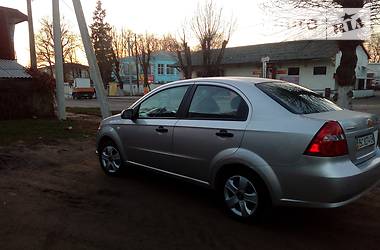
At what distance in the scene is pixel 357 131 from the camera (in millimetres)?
4168

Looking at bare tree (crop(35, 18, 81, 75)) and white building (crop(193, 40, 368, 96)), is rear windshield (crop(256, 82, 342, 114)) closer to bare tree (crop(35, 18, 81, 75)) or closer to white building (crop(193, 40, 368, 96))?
white building (crop(193, 40, 368, 96))

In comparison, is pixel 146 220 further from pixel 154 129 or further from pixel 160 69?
pixel 160 69

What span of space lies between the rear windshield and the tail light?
0.43m

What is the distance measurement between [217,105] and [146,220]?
1.61 meters

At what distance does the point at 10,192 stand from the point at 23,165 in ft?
5.87

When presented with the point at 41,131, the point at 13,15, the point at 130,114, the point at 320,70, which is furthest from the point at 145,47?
the point at 130,114

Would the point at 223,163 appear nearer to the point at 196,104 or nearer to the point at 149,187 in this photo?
the point at 196,104

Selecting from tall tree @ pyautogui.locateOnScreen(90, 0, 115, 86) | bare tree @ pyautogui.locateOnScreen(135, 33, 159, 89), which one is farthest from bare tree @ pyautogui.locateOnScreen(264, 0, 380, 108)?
tall tree @ pyautogui.locateOnScreen(90, 0, 115, 86)

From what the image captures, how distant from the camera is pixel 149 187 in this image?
5.92 metres

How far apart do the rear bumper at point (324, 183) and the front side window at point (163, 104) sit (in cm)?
185

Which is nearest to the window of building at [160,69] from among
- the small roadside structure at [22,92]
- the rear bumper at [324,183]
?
the small roadside structure at [22,92]

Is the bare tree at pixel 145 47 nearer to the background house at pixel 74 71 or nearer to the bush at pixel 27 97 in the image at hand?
the background house at pixel 74 71

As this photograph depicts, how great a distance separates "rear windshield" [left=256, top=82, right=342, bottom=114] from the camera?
4342mm

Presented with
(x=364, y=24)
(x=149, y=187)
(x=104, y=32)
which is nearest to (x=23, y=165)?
(x=149, y=187)
